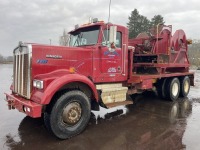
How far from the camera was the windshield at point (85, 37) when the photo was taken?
18.4ft

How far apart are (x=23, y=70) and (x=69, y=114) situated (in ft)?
4.74

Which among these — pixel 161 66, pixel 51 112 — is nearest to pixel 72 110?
pixel 51 112

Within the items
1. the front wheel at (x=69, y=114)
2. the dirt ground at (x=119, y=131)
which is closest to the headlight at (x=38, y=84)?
the front wheel at (x=69, y=114)

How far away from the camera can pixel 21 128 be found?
5090 millimetres

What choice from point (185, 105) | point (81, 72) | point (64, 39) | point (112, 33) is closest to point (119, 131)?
point (81, 72)

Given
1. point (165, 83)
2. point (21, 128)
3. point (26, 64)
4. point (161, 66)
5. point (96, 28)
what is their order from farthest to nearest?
point (165, 83), point (161, 66), point (96, 28), point (21, 128), point (26, 64)

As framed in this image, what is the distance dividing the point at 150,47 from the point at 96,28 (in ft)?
9.91

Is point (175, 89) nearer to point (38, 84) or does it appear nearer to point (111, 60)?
point (111, 60)

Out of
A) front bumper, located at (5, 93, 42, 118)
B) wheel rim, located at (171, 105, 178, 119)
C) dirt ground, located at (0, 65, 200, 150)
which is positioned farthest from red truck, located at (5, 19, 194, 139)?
wheel rim, located at (171, 105, 178, 119)

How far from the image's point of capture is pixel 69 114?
4.58m

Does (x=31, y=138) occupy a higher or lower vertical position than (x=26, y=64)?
lower

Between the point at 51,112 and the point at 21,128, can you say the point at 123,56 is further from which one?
the point at 21,128

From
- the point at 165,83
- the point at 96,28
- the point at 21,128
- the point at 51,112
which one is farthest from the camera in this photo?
the point at 165,83

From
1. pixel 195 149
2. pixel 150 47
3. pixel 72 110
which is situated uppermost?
pixel 150 47
